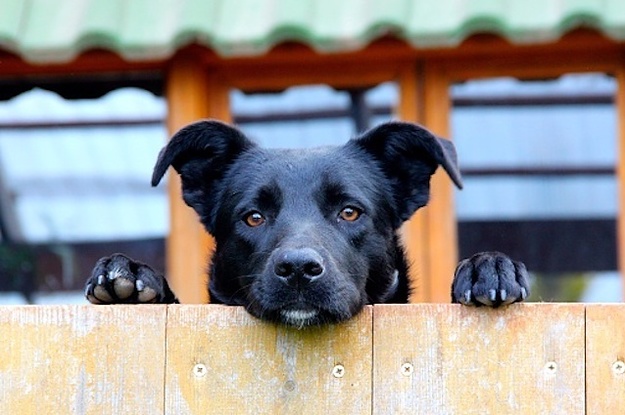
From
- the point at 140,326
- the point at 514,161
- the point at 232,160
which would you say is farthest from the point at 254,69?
the point at 140,326

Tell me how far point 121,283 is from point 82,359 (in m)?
0.55

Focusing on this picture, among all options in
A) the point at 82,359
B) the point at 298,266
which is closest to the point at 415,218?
the point at 298,266

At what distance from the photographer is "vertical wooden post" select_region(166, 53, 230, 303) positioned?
6421 millimetres

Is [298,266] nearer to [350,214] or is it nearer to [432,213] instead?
[350,214]

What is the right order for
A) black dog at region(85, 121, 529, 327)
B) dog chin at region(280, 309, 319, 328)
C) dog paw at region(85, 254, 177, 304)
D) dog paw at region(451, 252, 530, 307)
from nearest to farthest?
dog paw at region(451, 252, 530, 307) → dog chin at region(280, 309, 319, 328) → black dog at region(85, 121, 529, 327) → dog paw at region(85, 254, 177, 304)

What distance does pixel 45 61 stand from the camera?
6328 mm

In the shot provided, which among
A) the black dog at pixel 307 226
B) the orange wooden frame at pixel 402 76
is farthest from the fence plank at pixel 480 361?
the orange wooden frame at pixel 402 76

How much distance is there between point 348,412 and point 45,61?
362cm

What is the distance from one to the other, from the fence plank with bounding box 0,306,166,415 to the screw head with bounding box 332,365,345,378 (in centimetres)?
44

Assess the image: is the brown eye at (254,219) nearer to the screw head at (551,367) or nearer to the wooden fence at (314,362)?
the wooden fence at (314,362)

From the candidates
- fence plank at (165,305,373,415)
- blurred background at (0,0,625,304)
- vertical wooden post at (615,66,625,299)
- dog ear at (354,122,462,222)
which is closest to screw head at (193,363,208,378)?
fence plank at (165,305,373,415)

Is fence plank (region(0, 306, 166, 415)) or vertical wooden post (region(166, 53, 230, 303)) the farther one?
vertical wooden post (region(166, 53, 230, 303))

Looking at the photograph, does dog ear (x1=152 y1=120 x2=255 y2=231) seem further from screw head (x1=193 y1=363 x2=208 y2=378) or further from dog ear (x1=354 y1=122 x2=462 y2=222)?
screw head (x1=193 y1=363 x2=208 y2=378)

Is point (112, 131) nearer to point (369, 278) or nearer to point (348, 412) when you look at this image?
point (369, 278)
